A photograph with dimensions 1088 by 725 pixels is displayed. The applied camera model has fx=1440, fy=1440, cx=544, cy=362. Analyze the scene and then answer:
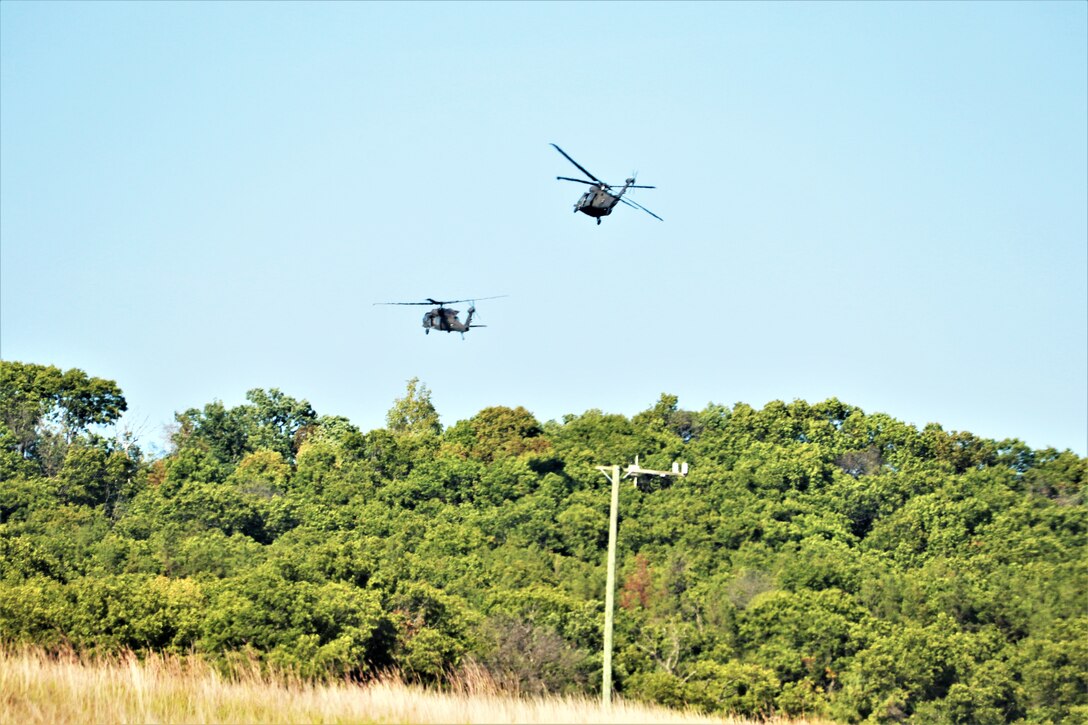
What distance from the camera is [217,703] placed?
44.3 ft

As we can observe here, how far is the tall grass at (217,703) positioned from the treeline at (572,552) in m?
6.36

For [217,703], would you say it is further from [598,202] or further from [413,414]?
[413,414]

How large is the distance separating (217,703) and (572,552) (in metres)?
55.4

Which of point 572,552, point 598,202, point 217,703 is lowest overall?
point 217,703

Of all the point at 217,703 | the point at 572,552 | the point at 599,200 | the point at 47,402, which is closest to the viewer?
the point at 217,703

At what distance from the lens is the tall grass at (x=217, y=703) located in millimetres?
12844

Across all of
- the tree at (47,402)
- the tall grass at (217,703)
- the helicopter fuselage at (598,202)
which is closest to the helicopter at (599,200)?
the helicopter fuselage at (598,202)

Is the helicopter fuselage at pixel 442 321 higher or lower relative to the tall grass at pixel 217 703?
higher

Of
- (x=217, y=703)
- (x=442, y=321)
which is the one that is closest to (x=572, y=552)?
(x=442, y=321)

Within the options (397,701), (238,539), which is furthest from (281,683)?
(238,539)

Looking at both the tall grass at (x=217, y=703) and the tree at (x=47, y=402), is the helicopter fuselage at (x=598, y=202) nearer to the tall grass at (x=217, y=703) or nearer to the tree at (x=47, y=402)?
the tall grass at (x=217, y=703)

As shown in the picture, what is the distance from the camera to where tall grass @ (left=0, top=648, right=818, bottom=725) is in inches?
506

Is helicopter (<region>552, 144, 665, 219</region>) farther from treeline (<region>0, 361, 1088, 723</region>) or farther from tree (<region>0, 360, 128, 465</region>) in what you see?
tree (<region>0, 360, 128, 465</region>)

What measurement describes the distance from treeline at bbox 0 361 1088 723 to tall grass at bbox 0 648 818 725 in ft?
20.9
